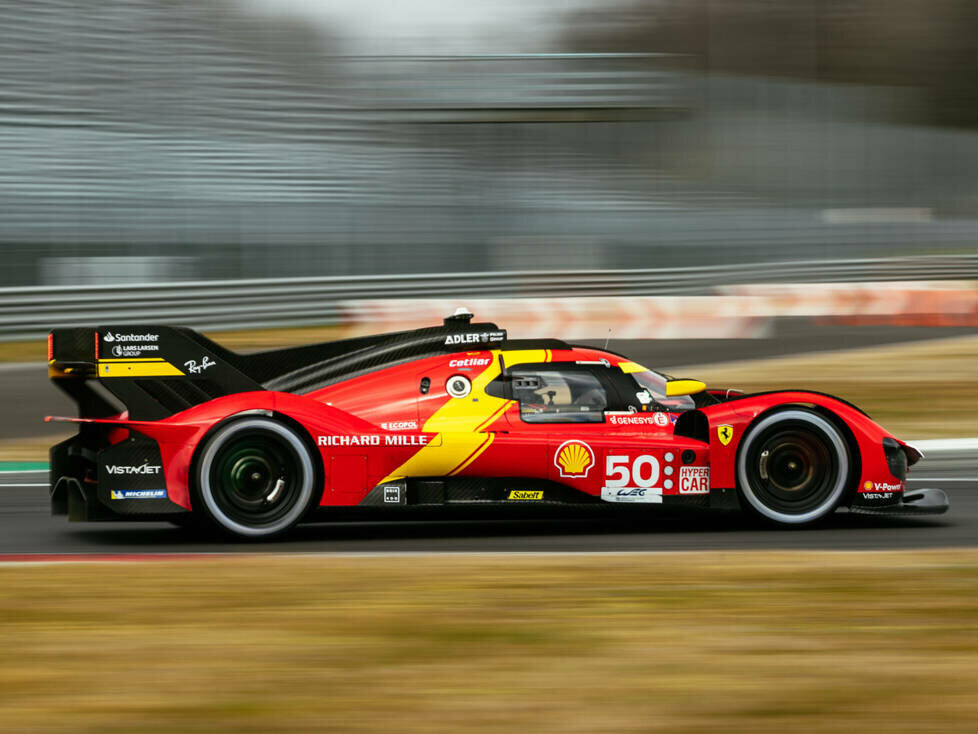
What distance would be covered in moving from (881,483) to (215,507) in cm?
383

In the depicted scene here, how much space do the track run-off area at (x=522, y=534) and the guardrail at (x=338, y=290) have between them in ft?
32.6

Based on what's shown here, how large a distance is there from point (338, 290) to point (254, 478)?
13.1 metres

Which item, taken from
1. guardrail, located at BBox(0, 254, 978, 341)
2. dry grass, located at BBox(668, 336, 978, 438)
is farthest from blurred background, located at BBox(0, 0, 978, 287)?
dry grass, located at BBox(668, 336, 978, 438)

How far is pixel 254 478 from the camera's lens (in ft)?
24.8

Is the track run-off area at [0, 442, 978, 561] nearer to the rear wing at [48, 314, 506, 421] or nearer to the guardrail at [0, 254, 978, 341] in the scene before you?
the rear wing at [48, 314, 506, 421]

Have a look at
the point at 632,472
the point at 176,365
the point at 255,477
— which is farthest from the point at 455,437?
the point at 176,365

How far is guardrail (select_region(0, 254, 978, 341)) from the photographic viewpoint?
18375 millimetres

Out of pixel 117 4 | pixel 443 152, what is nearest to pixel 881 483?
pixel 443 152

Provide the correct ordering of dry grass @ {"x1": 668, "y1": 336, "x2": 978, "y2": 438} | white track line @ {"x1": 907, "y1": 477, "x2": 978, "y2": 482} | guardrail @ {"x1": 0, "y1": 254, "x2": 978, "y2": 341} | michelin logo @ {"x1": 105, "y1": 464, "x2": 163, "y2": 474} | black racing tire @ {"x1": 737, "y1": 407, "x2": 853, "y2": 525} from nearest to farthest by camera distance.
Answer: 1. michelin logo @ {"x1": 105, "y1": 464, "x2": 163, "y2": 474}
2. black racing tire @ {"x1": 737, "y1": 407, "x2": 853, "y2": 525}
3. white track line @ {"x1": 907, "y1": 477, "x2": 978, "y2": 482}
4. dry grass @ {"x1": 668, "y1": 336, "x2": 978, "y2": 438}
5. guardrail @ {"x1": 0, "y1": 254, "x2": 978, "y2": 341}

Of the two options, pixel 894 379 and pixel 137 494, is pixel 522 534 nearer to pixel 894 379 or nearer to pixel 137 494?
pixel 137 494

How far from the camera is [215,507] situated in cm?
750

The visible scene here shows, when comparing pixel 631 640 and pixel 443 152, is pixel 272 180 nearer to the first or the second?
pixel 443 152

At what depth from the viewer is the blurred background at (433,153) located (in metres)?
20.6

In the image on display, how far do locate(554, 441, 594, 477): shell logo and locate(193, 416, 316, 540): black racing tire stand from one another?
1400 millimetres
